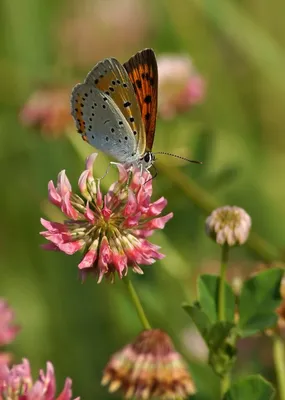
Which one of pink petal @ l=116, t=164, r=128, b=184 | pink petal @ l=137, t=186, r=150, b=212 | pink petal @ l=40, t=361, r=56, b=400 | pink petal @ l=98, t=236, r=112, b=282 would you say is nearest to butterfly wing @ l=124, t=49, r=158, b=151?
pink petal @ l=116, t=164, r=128, b=184

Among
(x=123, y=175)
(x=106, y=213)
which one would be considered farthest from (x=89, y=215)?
(x=123, y=175)

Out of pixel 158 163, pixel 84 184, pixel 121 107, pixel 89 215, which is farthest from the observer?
pixel 158 163

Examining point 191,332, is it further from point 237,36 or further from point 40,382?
point 237,36

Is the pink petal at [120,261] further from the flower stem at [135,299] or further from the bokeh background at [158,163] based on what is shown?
the bokeh background at [158,163]

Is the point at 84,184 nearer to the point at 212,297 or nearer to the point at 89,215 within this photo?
the point at 89,215

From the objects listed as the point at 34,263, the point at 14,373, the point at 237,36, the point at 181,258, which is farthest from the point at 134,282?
the point at 237,36

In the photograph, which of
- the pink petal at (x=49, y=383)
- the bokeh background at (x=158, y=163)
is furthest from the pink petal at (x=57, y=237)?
the bokeh background at (x=158, y=163)

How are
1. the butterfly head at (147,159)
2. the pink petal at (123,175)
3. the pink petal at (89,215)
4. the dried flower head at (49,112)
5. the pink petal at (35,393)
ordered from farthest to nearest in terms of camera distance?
the dried flower head at (49,112), the butterfly head at (147,159), the pink petal at (123,175), the pink petal at (89,215), the pink petal at (35,393)
